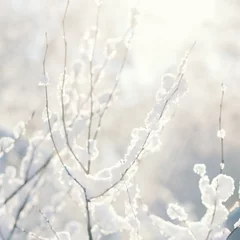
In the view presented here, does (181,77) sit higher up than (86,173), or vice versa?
(181,77)

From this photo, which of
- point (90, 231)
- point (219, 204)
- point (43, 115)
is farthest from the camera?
point (43, 115)

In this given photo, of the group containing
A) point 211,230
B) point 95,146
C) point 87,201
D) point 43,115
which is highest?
point 43,115

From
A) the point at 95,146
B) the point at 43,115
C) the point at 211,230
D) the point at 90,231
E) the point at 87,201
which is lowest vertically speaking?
the point at 211,230

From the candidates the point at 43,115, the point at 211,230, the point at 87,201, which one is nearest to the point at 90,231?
the point at 87,201

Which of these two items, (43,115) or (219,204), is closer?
(219,204)

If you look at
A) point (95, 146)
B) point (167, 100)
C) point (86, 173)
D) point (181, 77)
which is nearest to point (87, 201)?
point (86, 173)

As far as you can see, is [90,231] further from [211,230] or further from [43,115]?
[43,115]

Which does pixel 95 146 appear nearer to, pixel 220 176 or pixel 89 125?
pixel 89 125

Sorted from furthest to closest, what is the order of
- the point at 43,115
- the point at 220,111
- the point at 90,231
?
the point at 43,115, the point at 220,111, the point at 90,231

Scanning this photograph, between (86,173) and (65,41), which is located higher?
(65,41)
